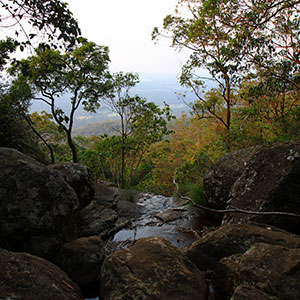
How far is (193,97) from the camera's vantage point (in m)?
12.7

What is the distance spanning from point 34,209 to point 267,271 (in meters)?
3.32

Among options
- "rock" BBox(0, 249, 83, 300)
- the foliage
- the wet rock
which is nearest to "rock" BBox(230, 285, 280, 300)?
"rock" BBox(0, 249, 83, 300)

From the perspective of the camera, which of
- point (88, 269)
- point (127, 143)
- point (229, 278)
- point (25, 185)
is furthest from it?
point (127, 143)

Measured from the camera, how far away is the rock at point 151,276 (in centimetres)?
273

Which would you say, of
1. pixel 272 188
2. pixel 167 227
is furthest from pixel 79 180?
pixel 272 188

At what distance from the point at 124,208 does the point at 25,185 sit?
4.37 meters

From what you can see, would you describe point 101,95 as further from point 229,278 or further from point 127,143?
point 229,278

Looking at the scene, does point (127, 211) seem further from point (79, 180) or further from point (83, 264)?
point (83, 264)

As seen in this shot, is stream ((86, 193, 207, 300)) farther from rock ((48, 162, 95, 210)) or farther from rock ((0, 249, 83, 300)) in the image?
rock ((0, 249, 83, 300))

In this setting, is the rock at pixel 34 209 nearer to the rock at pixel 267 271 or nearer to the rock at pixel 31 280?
the rock at pixel 31 280

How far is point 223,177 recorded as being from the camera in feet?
20.2

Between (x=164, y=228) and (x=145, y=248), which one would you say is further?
(x=164, y=228)

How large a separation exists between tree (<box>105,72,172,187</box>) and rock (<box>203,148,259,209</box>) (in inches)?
237

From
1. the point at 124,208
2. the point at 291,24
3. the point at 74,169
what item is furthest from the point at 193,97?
the point at 74,169
